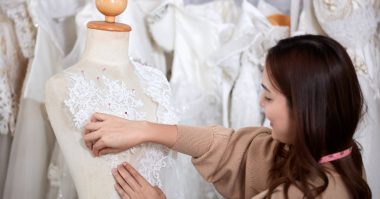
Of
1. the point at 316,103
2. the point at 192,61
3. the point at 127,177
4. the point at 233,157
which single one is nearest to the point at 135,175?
the point at 127,177

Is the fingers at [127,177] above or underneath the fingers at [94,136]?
underneath

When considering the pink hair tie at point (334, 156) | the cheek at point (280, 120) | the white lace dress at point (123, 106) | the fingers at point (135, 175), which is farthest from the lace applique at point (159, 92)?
the pink hair tie at point (334, 156)

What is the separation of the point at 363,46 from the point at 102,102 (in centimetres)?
86

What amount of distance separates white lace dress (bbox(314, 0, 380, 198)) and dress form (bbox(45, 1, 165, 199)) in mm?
698

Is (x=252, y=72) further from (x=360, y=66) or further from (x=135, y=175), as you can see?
(x=135, y=175)

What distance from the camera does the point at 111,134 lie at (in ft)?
3.26

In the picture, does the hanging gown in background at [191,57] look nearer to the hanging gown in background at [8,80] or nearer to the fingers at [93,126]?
the hanging gown in background at [8,80]

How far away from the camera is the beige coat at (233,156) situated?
3.84 ft

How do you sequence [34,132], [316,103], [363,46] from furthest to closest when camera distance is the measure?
[363,46]
[34,132]
[316,103]

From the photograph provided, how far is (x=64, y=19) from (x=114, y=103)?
2.02 feet

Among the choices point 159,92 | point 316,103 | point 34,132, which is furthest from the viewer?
point 34,132

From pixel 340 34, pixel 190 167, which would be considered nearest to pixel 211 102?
pixel 190 167

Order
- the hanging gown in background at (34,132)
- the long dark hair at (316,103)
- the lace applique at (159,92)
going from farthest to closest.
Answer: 1. the hanging gown in background at (34,132)
2. the lace applique at (159,92)
3. the long dark hair at (316,103)

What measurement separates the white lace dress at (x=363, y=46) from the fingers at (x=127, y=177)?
2.39 ft
